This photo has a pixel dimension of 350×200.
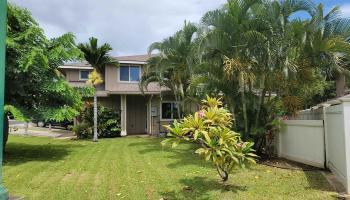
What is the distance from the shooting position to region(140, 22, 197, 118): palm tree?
61.6 feet

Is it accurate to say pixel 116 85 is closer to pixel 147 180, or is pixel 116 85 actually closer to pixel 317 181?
pixel 147 180

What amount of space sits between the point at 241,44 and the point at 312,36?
7.32 ft

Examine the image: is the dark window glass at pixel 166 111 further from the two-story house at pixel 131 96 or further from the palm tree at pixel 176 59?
the palm tree at pixel 176 59

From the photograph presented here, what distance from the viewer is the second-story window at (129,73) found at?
25.7 metres

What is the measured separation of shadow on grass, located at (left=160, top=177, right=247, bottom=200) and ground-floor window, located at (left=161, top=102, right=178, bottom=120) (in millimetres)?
17791

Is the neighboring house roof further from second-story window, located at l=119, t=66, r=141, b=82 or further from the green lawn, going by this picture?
the green lawn

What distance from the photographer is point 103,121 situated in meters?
23.8

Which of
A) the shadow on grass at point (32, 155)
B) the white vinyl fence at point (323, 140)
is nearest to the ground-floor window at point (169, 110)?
the shadow on grass at point (32, 155)

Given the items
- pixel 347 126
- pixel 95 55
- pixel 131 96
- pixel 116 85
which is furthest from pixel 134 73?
pixel 347 126

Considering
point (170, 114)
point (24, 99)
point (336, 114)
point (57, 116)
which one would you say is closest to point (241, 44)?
point (336, 114)

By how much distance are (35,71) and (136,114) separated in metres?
14.3

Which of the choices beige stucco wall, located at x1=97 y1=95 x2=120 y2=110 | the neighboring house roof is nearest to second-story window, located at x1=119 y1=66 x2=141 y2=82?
the neighboring house roof

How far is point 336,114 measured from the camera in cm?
820

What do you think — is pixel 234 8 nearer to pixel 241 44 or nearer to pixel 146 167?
pixel 241 44
